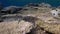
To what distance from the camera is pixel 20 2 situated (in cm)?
1609

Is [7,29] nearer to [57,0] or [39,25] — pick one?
[39,25]

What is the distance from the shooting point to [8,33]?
3115 mm

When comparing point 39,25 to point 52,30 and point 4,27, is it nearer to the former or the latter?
point 52,30

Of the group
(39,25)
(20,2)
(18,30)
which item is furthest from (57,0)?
(18,30)

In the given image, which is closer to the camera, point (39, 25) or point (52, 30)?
point (52, 30)

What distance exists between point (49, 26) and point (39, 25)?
0.33 metres

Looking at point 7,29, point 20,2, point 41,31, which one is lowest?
point 20,2

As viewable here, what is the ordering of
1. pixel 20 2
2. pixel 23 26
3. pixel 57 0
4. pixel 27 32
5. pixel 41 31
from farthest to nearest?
1. pixel 20 2
2. pixel 57 0
3. pixel 41 31
4. pixel 23 26
5. pixel 27 32

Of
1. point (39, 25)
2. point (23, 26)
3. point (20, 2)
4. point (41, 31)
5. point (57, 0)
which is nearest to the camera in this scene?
point (23, 26)

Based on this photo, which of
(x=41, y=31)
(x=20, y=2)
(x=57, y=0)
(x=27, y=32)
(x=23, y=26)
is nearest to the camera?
(x=27, y=32)

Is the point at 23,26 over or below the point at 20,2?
over

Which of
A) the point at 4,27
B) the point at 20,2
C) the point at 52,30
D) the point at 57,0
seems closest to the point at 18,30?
the point at 4,27

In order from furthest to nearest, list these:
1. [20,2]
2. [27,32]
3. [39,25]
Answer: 1. [20,2]
2. [39,25]
3. [27,32]

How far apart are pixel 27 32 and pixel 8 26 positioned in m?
0.68
